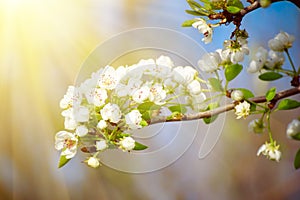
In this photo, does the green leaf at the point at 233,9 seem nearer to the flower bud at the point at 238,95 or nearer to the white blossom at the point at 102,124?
the flower bud at the point at 238,95

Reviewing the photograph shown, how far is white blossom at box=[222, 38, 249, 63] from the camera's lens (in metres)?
0.48

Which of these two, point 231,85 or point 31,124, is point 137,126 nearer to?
point 231,85

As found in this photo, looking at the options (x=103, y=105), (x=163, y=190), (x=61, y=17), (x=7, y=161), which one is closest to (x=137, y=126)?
(x=103, y=105)

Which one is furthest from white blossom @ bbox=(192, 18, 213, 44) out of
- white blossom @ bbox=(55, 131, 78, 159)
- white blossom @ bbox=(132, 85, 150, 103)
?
white blossom @ bbox=(55, 131, 78, 159)

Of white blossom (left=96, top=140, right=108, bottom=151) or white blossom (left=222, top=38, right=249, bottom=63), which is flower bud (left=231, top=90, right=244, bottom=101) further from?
white blossom (left=96, top=140, right=108, bottom=151)

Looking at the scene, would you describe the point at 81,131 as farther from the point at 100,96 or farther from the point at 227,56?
the point at 227,56

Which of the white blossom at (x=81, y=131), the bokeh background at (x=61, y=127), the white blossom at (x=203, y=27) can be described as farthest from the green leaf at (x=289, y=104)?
the bokeh background at (x=61, y=127)

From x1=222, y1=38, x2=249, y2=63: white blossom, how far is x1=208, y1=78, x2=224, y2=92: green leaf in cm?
3

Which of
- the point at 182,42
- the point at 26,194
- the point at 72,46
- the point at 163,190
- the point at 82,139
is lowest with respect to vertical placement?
the point at 82,139

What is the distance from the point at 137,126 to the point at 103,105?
2.2 inches

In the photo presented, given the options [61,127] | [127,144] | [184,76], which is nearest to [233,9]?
[184,76]

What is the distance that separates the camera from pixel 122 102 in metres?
0.49

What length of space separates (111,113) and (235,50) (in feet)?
0.60

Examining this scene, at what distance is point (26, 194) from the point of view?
1463 mm
